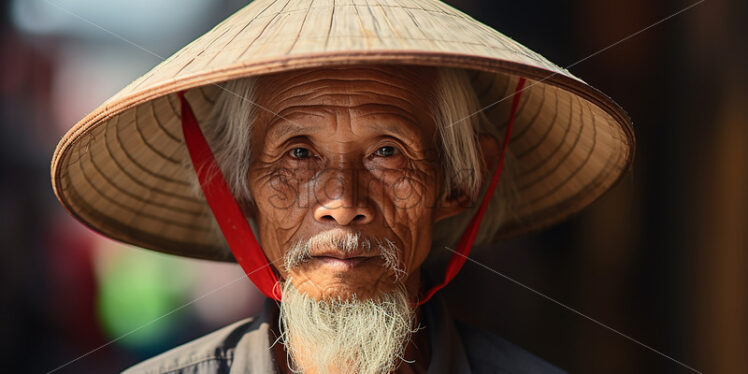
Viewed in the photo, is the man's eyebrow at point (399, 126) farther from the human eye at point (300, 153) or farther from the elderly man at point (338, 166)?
the human eye at point (300, 153)

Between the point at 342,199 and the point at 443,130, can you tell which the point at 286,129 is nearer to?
the point at 342,199

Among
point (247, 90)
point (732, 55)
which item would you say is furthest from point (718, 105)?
point (247, 90)

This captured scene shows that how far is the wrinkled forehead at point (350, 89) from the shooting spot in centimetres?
146

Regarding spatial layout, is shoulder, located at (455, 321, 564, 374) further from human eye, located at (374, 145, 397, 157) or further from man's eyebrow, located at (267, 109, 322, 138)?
man's eyebrow, located at (267, 109, 322, 138)

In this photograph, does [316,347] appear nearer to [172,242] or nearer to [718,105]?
[172,242]

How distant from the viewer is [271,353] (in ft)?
5.25

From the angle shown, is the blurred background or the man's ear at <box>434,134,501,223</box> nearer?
the man's ear at <box>434,134,501,223</box>

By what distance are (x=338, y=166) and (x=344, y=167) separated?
0.6 inches

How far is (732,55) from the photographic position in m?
2.09

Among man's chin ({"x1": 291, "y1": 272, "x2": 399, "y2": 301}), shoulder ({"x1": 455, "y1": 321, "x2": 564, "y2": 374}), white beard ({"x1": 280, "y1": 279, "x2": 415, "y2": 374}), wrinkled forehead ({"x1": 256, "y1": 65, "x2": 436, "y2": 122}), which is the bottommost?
shoulder ({"x1": 455, "y1": 321, "x2": 564, "y2": 374})

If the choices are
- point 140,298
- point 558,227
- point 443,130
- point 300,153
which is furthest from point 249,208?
point 558,227

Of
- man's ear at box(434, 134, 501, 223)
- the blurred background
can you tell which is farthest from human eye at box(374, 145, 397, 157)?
the blurred background

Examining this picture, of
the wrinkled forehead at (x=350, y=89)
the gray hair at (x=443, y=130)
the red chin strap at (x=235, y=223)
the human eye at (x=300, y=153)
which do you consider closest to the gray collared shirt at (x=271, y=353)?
the red chin strap at (x=235, y=223)

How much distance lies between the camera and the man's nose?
1.42m
